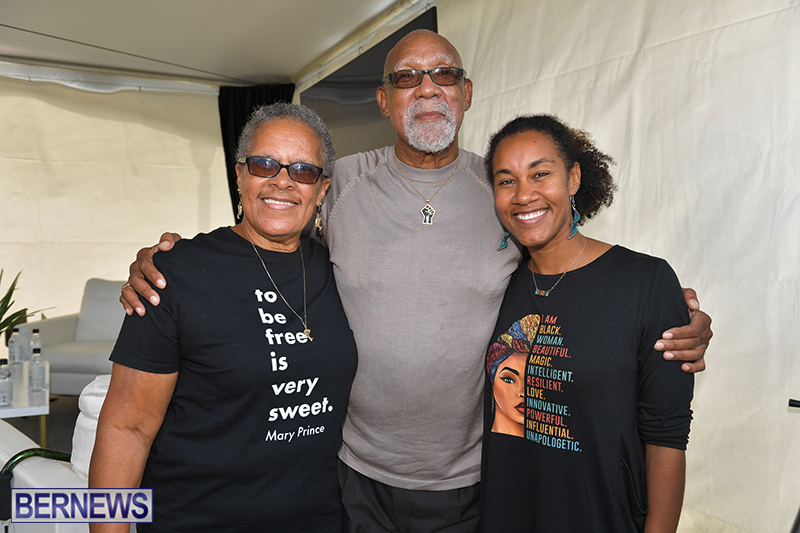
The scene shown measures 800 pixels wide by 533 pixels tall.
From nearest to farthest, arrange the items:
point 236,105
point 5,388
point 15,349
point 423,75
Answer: point 423,75 < point 5,388 < point 15,349 < point 236,105

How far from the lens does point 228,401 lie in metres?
1.31

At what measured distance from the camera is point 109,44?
5.24 meters

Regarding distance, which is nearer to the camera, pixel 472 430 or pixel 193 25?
pixel 472 430

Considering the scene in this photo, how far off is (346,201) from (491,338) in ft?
2.01

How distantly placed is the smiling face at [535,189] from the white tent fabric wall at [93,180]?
19.5ft

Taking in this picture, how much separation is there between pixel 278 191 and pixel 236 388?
1.68ft

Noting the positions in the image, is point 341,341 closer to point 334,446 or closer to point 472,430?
point 334,446

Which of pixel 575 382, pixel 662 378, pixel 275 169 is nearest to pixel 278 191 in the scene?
pixel 275 169

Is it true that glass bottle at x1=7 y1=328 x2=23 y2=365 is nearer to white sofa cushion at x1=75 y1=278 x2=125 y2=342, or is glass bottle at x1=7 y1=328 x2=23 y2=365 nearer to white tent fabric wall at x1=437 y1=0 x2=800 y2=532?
white sofa cushion at x1=75 y1=278 x2=125 y2=342

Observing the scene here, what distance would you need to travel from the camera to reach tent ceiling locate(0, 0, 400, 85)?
14.0 ft

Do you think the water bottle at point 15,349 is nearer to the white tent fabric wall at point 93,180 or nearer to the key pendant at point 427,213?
the white tent fabric wall at point 93,180

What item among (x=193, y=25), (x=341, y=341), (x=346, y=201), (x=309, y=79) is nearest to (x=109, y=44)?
(x=193, y=25)

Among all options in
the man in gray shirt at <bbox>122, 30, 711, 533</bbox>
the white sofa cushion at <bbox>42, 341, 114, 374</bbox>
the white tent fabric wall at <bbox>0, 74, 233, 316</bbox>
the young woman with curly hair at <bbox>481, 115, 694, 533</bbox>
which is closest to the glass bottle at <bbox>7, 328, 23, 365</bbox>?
the white sofa cushion at <bbox>42, 341, 114, 374</bbox>

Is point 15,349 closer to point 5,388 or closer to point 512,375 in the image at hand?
point 5,388
